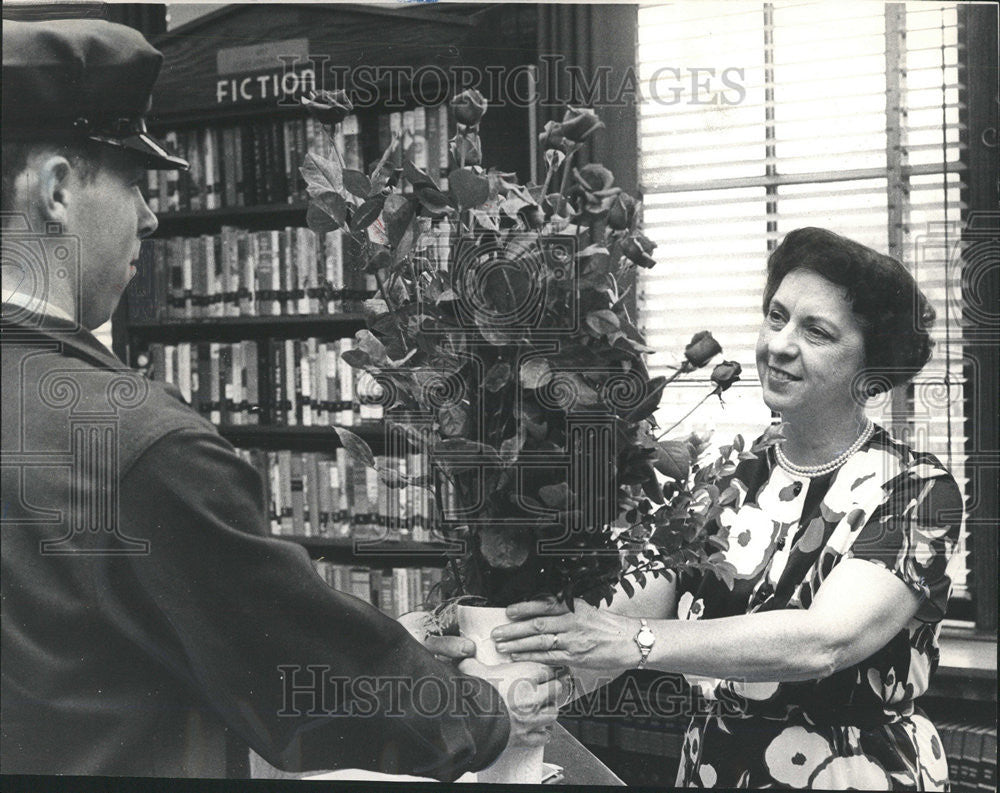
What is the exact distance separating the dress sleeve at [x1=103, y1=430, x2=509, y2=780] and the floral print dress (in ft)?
1.31

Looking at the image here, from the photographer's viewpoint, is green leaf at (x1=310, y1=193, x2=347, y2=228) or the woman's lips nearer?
green leaf at (x1=310, y1=193, x2=347, y2=228)

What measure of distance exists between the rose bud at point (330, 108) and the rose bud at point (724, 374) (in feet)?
2.33

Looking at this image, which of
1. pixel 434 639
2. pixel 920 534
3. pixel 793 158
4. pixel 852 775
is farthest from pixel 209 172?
pixel 852 775

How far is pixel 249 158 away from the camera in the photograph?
5.38 ft

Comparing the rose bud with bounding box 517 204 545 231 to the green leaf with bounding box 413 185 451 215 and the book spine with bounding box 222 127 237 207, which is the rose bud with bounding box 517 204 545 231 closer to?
the green leaf with bounding box 413 185 451 215

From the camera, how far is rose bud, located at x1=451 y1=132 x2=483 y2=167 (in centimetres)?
139

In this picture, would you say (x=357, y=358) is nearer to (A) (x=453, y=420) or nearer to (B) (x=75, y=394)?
(A) (x=453, y=420)

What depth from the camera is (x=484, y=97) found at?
5.19 feet

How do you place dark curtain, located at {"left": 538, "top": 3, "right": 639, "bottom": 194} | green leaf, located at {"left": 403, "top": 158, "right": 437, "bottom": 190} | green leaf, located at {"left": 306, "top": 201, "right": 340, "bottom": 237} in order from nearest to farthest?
green leaf, located at {"left": 403, "top": 158, "right": 437, "bottom": 190}
green leaf, located at {"left": 306, "top": 201, "right": 340, "bottom": 237}
dark curtain, located at {"left": 538, "top": 3, "right": 639, "bottom": 194}

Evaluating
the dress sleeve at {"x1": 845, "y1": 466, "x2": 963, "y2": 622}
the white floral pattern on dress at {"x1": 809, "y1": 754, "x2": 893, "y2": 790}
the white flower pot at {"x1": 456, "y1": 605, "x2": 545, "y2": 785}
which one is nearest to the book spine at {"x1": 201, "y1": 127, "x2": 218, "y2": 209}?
the white flower pot at {"x1": 456, "y1": 605, "x2": 545, "y2": 785}

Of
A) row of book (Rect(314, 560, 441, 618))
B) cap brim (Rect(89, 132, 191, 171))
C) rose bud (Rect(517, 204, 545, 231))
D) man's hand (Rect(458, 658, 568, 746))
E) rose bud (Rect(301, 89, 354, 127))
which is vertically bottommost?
man's hand (Rect(458, 658, 568, 746))

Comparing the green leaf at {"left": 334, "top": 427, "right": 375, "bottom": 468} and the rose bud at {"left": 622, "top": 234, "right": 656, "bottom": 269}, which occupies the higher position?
the rose bud at {"left": 622, "top": 234, "right": 656, "bottom": 269}

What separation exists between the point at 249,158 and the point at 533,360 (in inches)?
25.0

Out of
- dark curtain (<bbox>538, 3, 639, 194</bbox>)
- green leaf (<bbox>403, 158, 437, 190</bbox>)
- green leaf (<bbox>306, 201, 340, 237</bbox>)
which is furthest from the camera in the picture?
dark curtain (<bbox>538, 3, 639, 194</bbox>)
